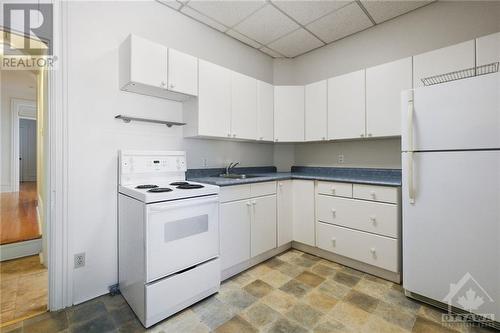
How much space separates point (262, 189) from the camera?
8.04 feet

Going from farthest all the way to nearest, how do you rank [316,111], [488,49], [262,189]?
[316,111] < [262,189] < [488,49]

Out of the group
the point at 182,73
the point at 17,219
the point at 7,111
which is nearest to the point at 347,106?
the point at 182,73

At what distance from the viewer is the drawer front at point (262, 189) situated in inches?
93.3

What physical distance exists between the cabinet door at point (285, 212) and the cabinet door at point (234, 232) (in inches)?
19.5

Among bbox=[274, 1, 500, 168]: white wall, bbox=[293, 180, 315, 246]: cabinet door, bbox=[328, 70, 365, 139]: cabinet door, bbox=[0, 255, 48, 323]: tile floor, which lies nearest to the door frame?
bbox=[0, 255, 48, 323]: tile floor

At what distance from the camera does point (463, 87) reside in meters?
1.54

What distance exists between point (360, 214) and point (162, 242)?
1.83 metres

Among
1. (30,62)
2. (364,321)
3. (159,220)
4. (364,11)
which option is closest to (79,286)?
(159,220)

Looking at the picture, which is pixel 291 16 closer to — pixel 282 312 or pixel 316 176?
pixel 316 176

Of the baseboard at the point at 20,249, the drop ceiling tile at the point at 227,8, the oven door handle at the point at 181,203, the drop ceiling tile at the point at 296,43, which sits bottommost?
the baseboard at the point at 20,249

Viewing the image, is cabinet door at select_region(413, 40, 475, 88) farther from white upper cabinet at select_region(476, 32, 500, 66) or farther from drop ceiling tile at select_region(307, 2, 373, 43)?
drop ceiling tile at select_region(307, 2, 373, 43)

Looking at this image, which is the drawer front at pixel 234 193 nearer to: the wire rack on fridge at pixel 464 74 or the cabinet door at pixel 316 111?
the cabinet door at pixel 316 111

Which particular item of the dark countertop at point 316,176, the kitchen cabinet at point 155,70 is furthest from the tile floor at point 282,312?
the kitchen cabinet at point 155,70

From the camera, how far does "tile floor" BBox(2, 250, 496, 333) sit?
1.51 meters
